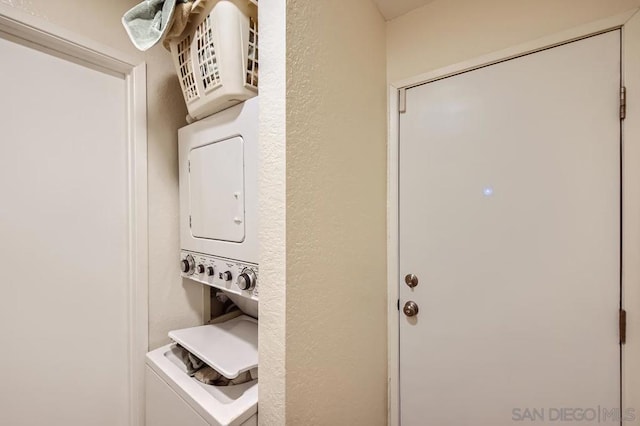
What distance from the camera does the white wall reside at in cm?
78

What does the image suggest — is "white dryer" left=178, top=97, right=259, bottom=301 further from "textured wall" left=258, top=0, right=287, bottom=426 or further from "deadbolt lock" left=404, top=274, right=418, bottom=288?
"deadbolt lock" left=404, top=274, right=418, bottom=288

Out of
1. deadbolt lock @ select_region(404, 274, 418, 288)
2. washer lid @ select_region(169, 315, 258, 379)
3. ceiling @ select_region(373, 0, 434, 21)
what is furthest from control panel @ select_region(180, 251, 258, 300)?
ceiling @ select_region(373, 0, 434, 21)

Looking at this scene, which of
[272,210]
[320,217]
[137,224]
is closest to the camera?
[272,210]

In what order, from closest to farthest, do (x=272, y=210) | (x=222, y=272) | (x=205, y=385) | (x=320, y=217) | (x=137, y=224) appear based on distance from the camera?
1. (x=272, y=210)
2. (x=320, y=217)
3. (x=205, y=385)
4. (x=222, y=272)
5. (x=137, y=224)

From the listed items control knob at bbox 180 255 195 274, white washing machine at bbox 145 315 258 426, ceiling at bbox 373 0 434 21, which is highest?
ceiling at bbox 373 0 434 21

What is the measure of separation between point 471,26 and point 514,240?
95 centimetres

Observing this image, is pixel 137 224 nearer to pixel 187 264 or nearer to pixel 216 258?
pixel 187 264

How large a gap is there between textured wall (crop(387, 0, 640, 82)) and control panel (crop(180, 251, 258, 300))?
1.19m

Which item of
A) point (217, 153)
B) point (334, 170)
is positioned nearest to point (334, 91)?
point (334, 170)

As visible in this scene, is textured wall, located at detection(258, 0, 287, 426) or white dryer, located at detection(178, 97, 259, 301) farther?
white dryer, located at detection(178, 97, 259, 301)

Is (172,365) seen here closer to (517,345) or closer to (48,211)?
(48,211)

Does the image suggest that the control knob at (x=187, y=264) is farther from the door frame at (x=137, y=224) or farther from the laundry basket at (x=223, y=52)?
the laundry basket at (x=223, y=52)

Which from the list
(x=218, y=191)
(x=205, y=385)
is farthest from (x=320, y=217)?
(x=205, y=385)

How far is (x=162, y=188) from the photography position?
1347 millimetres
